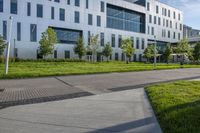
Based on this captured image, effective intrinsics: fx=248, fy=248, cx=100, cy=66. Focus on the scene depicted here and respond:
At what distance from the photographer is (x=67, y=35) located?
57.2 metres

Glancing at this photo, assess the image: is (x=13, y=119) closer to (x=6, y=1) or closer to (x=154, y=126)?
(x=154, y=126)

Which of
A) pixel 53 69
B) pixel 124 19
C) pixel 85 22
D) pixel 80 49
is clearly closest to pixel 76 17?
pixel 85 22

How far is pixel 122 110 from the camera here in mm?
7656

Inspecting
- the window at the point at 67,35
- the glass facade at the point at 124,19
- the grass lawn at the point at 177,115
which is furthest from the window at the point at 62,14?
the grass lawn at the point at 177,115

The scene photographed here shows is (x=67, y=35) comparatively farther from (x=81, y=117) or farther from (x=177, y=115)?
(x=177, y=115)

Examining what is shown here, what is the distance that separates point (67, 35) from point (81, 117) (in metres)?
51.6

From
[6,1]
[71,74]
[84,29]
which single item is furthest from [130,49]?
[71,74]

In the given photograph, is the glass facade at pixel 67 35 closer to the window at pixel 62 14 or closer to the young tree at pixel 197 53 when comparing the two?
the window at pixel 62 14

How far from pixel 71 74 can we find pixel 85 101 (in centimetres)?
1196

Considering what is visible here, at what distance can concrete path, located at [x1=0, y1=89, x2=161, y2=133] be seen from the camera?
5684 mm

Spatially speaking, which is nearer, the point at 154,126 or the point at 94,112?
the point at 154,126

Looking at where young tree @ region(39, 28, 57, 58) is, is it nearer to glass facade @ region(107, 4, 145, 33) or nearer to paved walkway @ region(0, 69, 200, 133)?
glass facade @ region(107, 4, 145, 33)

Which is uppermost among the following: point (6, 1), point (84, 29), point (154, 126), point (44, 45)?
Result: point (6, 1)

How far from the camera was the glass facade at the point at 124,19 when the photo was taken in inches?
2680
